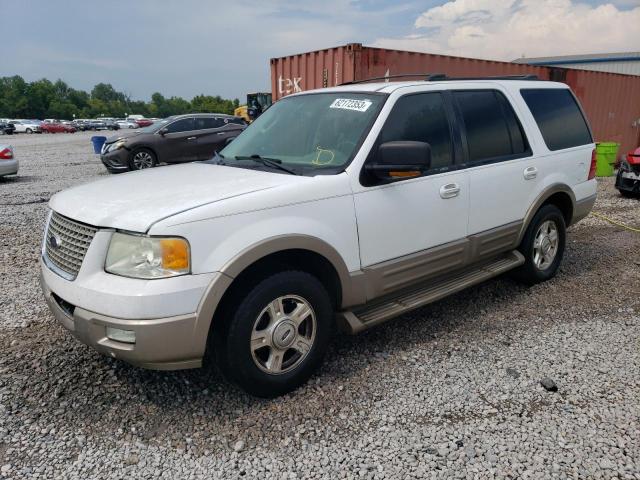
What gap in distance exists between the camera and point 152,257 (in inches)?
98.3

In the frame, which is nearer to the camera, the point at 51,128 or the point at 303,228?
the point at 303,228

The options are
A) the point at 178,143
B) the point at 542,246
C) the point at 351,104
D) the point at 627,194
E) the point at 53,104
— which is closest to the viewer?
the point at 351,104

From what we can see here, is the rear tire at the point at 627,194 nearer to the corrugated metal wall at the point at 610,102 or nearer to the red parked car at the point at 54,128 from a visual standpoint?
the corrugated metal wall at the point at 610,102

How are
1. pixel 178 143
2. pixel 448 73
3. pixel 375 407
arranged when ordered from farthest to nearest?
1. pixel 178 143
2. pixel 448 73
3. pixel 375 407

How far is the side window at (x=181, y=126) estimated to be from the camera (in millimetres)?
13734

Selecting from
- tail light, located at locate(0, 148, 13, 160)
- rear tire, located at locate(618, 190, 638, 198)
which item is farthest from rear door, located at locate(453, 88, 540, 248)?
tail light, located at locate(0, 148, 13, 160)

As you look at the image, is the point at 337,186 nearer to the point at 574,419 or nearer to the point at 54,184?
the point at 574,419

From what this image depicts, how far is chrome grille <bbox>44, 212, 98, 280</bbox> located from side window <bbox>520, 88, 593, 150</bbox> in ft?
12.7

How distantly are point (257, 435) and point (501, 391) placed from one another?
5.01 ft

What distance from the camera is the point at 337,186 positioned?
3.06 m

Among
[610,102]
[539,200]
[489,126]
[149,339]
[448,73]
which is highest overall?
[448,73]

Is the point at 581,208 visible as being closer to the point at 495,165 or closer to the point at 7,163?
the point at 495,165

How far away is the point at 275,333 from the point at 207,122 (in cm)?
1258

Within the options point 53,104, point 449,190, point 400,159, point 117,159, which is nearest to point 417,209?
point 449,190
